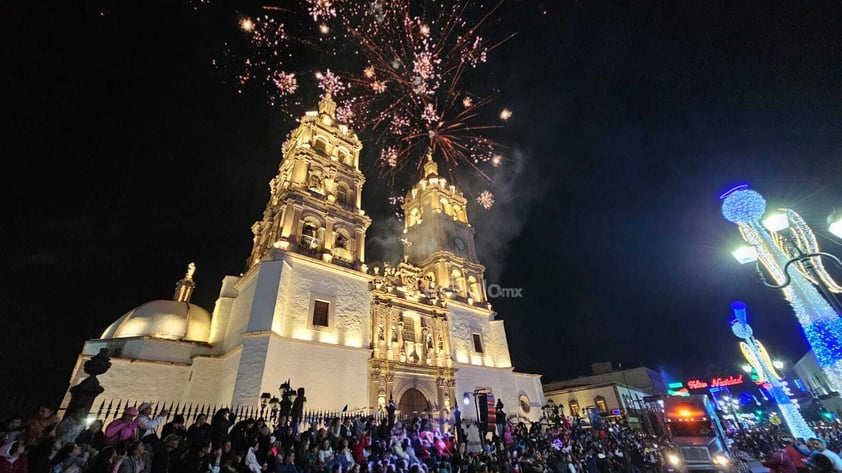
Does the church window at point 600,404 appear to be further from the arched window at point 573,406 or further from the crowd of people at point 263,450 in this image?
the crowd of people at point 263,450

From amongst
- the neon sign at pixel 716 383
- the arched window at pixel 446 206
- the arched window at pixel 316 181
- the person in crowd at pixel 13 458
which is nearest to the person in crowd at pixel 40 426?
the person in crowd at pixel 13 458

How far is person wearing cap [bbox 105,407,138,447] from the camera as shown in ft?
21.6

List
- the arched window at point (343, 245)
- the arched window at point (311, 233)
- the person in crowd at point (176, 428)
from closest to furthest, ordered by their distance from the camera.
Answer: the person in crowd at point (176, 428) → the arched window at point (311, 233) → the arched window at point (343, 245)

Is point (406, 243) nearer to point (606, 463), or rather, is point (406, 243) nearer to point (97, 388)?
point (606, 463)

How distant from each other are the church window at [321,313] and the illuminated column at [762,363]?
31645mm

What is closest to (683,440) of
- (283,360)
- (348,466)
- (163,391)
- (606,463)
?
(606,463)

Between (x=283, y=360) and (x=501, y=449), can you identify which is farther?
(x=283, y=360)

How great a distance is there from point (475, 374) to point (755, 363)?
27.3m

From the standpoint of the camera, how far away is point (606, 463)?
13844 mm

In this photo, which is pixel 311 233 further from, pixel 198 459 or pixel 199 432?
pixel 198 459

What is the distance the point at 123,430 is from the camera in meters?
6.78

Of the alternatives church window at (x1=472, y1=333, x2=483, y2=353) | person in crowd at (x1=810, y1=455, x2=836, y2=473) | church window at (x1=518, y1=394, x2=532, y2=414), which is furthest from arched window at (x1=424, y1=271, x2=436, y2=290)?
person in crowd at (x1=810, y1=455, x2=836, y2=473)

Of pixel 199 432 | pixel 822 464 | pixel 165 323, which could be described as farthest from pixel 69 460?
pixel 165 323

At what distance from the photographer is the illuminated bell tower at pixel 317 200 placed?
74.3 ft
